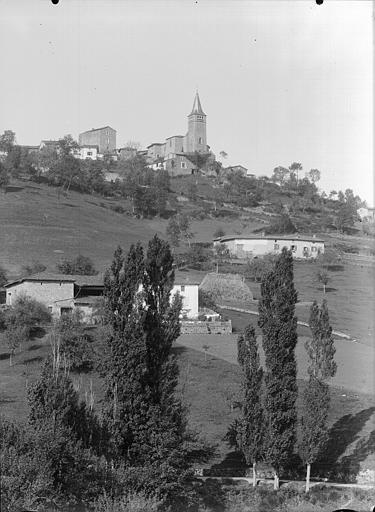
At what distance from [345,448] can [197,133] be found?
109189mm

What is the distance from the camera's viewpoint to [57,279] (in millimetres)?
44125

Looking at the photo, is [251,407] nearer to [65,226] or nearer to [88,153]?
[65,226]

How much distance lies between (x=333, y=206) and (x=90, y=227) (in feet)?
150

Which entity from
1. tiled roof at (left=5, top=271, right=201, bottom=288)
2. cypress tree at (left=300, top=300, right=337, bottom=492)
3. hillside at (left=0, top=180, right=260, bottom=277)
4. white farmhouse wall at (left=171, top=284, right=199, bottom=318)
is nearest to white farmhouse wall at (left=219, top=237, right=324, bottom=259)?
hillside at (left=0, top=180, right=260, bottom=277)

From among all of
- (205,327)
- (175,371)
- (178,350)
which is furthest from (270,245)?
(175,371)

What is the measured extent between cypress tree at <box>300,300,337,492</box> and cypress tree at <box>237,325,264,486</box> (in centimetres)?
150

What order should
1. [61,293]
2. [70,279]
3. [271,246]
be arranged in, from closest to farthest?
1. [61,293]
2. [70,279]
3. [271,246]

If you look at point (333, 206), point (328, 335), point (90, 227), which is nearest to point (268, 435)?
point (328, 335)

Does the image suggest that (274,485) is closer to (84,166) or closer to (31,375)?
(31,375)

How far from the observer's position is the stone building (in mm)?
133500

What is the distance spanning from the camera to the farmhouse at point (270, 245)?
73250 mm

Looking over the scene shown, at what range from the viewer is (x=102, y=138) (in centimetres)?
13425

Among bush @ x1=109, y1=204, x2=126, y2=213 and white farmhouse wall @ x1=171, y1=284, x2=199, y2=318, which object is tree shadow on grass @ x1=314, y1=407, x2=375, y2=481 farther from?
bush @ x1=109, y1=204, x2=126, y2=213

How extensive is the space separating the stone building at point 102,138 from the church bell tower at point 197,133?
1379cm
